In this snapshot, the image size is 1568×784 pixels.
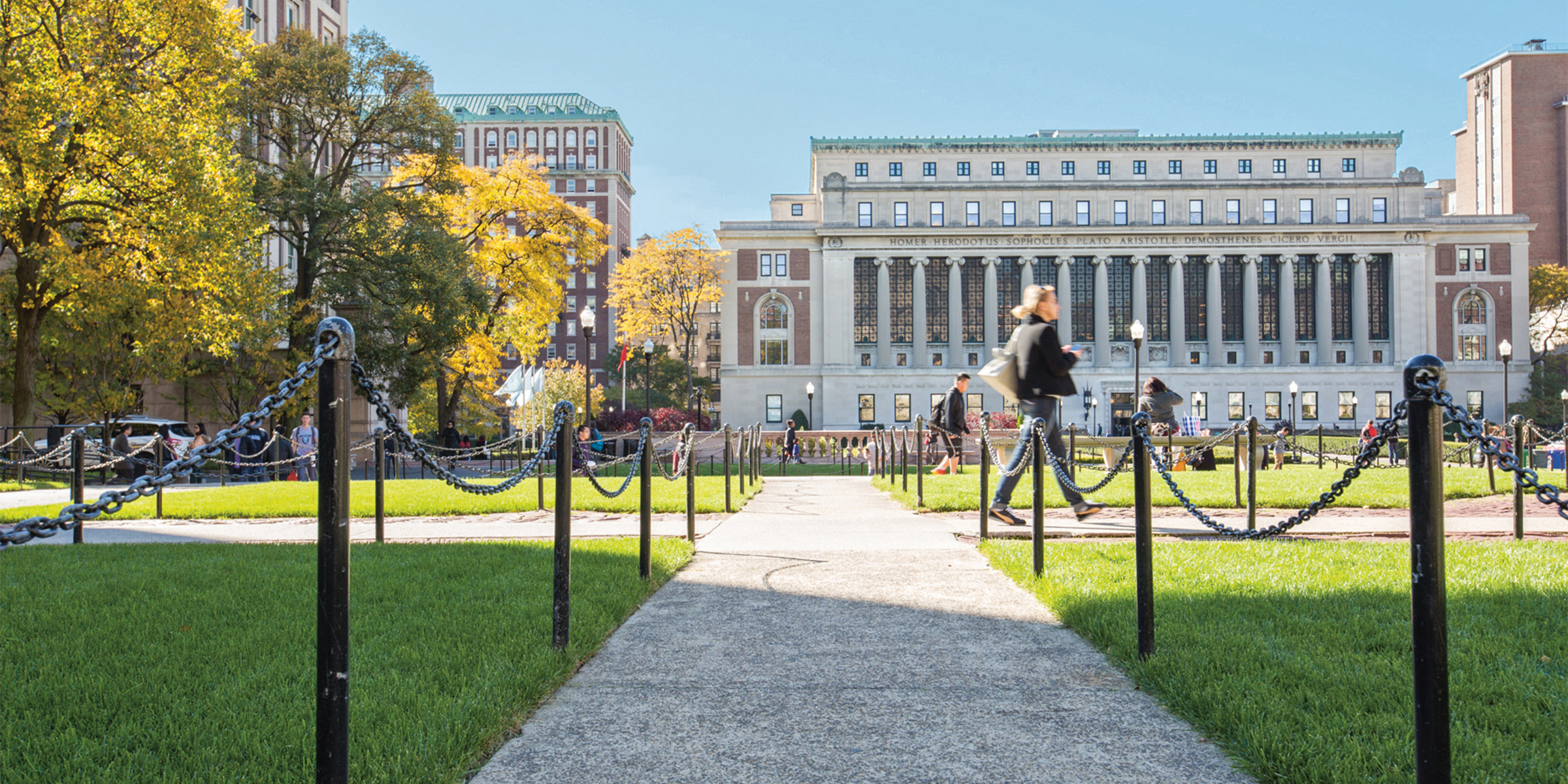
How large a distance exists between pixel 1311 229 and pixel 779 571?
3157 inches

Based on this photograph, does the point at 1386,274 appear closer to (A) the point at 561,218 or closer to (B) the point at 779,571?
(A) the point at 561,218

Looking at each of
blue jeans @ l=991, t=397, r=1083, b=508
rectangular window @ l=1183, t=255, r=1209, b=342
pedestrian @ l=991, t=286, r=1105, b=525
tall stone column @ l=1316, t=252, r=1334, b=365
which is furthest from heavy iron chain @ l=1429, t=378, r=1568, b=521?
tall stone column @ l=1316, t=252, r=1334, b=365

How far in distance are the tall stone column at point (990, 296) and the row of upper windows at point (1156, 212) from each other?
3.06 meters

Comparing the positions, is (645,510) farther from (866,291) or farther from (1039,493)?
(866,291)

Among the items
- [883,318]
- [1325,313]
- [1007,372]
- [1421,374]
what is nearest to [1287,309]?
[1325,313]

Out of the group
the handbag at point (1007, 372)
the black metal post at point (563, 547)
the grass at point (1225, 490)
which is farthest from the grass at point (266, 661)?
the grass at point (1225, 490)

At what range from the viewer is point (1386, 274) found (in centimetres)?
7744

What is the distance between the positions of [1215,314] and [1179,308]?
309 cm

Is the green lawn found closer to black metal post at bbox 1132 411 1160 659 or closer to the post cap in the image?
black metal post at bbox 1132 411 1160 659

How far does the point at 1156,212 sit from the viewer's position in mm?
77312

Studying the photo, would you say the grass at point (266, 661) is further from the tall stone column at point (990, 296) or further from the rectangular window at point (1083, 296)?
the rectangular window at point (1083, 296)

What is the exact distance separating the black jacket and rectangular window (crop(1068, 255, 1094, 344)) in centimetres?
7164

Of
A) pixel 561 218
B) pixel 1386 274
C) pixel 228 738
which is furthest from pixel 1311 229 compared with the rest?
pixel 228 738

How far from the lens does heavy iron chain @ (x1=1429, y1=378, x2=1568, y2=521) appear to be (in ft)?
9.79
